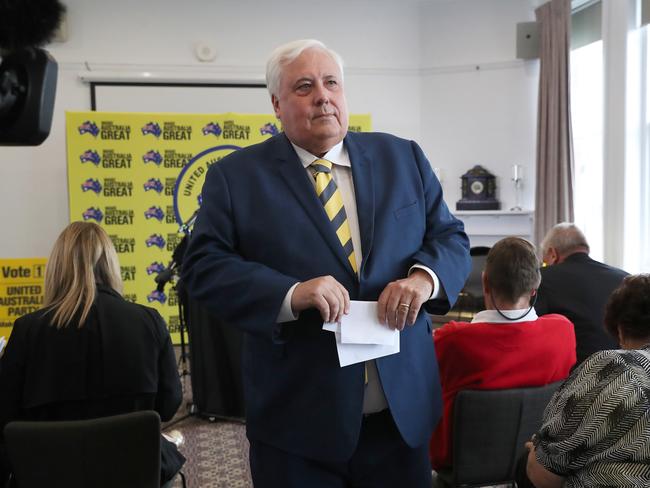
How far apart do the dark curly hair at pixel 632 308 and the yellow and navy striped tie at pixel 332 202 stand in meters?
0.68

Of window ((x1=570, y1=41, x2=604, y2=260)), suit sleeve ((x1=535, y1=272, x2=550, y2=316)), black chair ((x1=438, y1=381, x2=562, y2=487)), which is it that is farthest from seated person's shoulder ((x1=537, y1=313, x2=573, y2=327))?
window ((x1=570, y1=41, x2=604, y2=260))

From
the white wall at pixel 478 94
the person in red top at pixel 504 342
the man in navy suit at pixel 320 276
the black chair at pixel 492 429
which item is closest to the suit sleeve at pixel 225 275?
the man in navy suit at pixel 320 276

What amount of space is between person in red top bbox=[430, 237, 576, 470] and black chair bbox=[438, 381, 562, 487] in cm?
12

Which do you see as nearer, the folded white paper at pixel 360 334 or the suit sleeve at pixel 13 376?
the folded white paper at pixel 360 334

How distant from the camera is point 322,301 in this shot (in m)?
1.21

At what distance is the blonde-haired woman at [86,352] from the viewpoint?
2098 mm

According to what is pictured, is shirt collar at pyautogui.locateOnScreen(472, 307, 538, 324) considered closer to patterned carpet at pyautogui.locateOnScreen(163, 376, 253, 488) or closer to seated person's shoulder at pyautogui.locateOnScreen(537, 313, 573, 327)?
seated person's shoulder at pyautogui.locateOnScreen(537, 313, 573, 327)

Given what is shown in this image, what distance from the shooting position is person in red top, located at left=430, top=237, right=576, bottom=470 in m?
2.16

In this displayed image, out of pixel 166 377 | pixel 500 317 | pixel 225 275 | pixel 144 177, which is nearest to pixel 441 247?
pixel 225 275

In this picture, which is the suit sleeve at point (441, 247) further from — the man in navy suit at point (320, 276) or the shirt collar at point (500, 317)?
the shirt collar at point (500, 317)

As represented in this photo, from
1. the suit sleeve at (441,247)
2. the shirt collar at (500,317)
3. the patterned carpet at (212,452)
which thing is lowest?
the patterned carpet at (212,452)

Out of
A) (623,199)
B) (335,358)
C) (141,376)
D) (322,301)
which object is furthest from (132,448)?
(623,199)

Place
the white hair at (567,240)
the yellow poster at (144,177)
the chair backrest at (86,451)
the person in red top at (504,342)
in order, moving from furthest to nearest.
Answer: the yellow poster at (144,177)
the white hair at (567,240)
the person in red top at (504,342)
the chair backrest at (86,451)

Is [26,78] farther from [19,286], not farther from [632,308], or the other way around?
[19,286]
